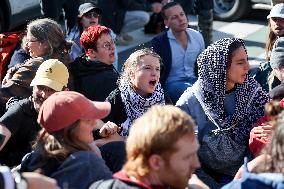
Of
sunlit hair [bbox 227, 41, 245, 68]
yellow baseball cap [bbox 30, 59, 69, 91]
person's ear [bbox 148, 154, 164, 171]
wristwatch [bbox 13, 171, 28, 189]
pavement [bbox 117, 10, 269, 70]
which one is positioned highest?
person's ear [bbox 148, 154, 164, 171]

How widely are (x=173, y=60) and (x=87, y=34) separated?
3.10 feet

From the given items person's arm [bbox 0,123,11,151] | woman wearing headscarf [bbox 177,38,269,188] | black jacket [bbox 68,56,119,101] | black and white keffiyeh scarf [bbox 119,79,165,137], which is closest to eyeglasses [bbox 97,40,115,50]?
black jacket [bbox 68,56,119,101]

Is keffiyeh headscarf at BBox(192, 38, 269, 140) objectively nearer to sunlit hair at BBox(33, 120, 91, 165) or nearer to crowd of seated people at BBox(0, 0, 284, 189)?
crowd of seated people at BBox(0, 0, 284, 189)

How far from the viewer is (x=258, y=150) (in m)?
3.87

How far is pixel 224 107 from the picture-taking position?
13.9ft

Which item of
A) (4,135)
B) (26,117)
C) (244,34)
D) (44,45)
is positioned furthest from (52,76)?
(244,34)

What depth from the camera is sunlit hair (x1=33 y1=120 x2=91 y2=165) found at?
3004 mm

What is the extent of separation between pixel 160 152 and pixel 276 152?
0.52 metres

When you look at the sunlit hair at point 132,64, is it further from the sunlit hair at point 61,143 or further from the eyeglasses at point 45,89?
the sunlit hair at point 61,143

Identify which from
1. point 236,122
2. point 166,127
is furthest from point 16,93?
point 166,127

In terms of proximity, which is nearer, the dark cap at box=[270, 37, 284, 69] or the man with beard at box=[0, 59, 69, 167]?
the man with beard at box=[0, 59, 69, 167]

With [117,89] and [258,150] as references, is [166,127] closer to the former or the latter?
[258,150]

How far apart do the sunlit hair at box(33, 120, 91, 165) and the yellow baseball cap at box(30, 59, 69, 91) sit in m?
1.01

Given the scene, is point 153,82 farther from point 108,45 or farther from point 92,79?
point 108,45
